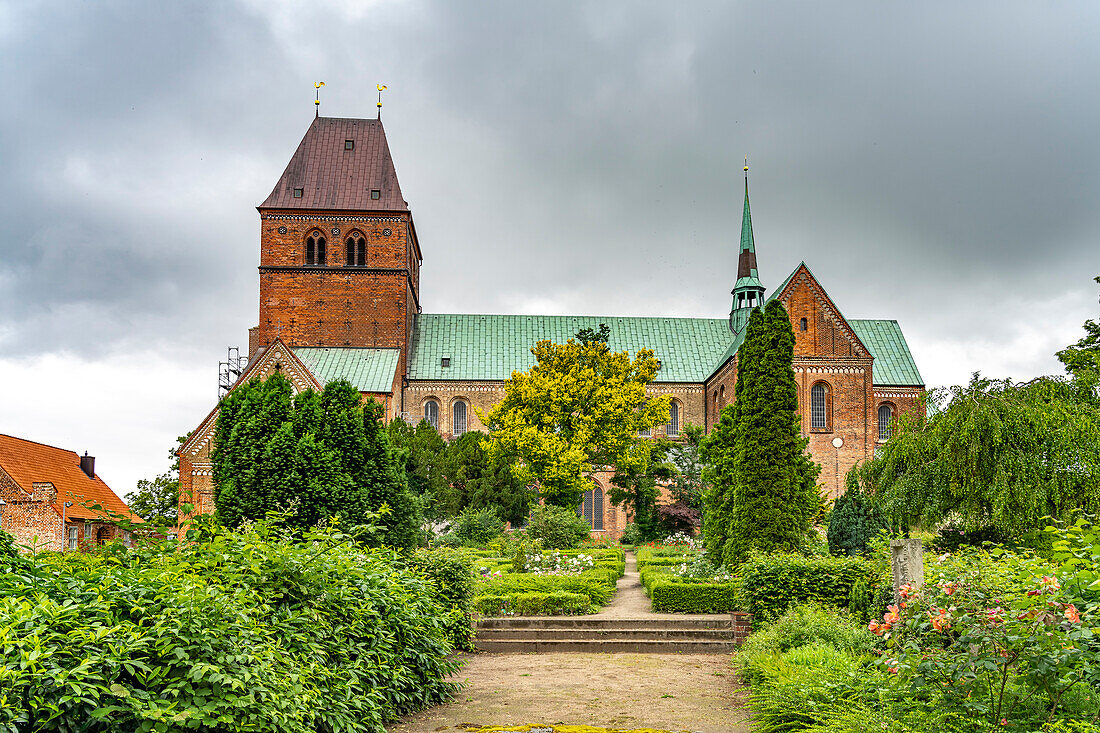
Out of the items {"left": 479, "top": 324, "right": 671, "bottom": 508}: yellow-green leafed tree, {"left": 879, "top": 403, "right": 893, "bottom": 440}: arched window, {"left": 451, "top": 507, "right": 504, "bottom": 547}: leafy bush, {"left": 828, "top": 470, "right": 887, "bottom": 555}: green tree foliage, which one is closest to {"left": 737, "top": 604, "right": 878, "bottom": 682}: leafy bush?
{"left": 828, "top": 470, "right": 887, "bottom": 555}: green tree foliage

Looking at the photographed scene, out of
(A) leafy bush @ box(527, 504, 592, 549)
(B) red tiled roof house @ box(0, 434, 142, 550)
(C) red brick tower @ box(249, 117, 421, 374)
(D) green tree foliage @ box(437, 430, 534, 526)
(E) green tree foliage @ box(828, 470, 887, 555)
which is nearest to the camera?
(E) green tree foliage @ box(828, 470, 887, 555)

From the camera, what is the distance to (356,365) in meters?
41.8

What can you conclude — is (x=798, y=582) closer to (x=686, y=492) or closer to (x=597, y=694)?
(x=597, y=694)

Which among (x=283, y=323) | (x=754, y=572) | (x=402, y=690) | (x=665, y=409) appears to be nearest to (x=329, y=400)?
(x=754, y=572)

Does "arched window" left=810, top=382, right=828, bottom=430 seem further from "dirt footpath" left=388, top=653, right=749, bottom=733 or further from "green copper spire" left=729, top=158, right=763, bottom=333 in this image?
"dirt footpath" left=388, top=653, right=749, bottom=733

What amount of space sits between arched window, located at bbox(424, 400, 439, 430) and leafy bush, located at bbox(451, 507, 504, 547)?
479 inches

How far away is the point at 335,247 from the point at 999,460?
32.7m

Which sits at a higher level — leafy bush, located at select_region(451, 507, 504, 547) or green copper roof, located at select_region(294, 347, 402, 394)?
green copper roof, located at select_region(294, 347, 402, 394)

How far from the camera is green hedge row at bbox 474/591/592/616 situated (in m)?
A: 15.0

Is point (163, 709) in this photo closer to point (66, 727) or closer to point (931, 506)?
point (66, 727)

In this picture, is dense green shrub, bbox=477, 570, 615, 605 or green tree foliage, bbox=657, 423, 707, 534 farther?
green tree foliage, bbox=657, 423, 707, 534

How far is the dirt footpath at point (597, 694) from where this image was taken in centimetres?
796

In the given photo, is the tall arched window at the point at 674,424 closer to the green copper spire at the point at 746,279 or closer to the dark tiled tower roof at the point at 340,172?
the green copper spire at the point at 746,279

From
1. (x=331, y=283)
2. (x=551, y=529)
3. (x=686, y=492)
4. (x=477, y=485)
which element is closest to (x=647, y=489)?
(x=686, y=492)
